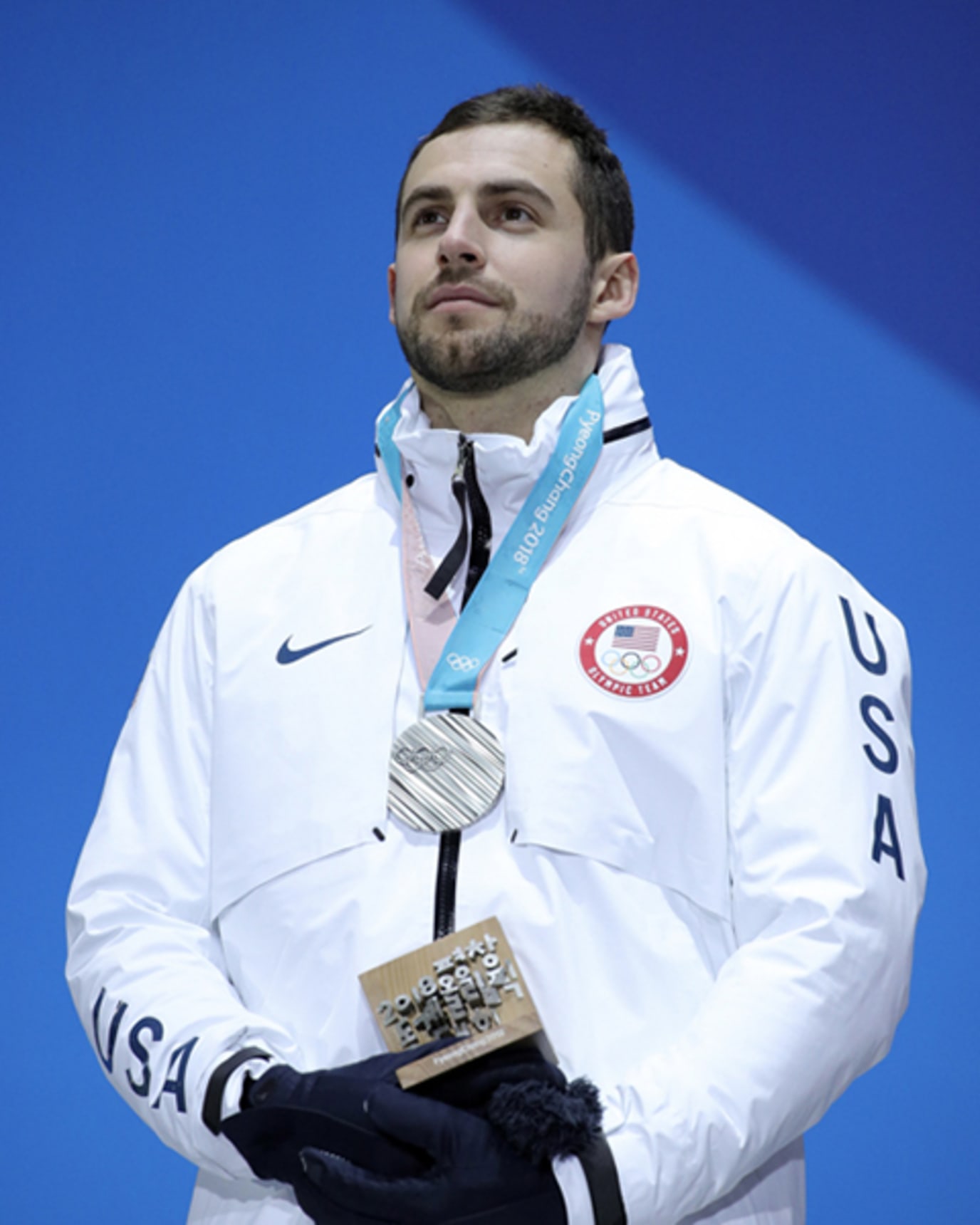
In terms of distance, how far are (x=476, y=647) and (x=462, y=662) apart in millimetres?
26

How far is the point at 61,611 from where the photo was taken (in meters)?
2.99

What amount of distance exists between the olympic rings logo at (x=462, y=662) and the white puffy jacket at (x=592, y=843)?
36mm

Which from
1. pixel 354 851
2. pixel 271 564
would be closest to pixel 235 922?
pixel 354 851

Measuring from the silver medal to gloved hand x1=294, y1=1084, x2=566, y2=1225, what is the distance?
336 millimetres

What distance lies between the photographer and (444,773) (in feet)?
5.69

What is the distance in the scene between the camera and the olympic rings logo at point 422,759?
68.7 inches

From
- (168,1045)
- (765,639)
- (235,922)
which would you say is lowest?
(168,1045)

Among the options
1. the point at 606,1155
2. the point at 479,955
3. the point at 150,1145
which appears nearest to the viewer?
the point at 606,1155

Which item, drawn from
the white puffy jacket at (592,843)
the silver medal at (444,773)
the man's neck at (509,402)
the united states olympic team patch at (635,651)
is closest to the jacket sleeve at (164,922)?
the white puffy jacket at (592,843)

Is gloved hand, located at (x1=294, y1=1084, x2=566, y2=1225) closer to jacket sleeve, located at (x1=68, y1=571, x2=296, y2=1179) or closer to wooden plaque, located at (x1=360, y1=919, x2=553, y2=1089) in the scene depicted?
wooden plaque, located at (x1=360, y1=919, x2=553, y2=1089)

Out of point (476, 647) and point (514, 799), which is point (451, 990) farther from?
point (476, 647)

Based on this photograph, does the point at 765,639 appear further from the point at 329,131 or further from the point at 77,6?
the point at 77,6

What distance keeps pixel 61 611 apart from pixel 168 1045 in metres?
1.52

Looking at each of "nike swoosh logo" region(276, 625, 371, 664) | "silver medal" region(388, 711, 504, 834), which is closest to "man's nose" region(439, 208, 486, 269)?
"nike swoosh logo" region(276, 625, 371, 664)
